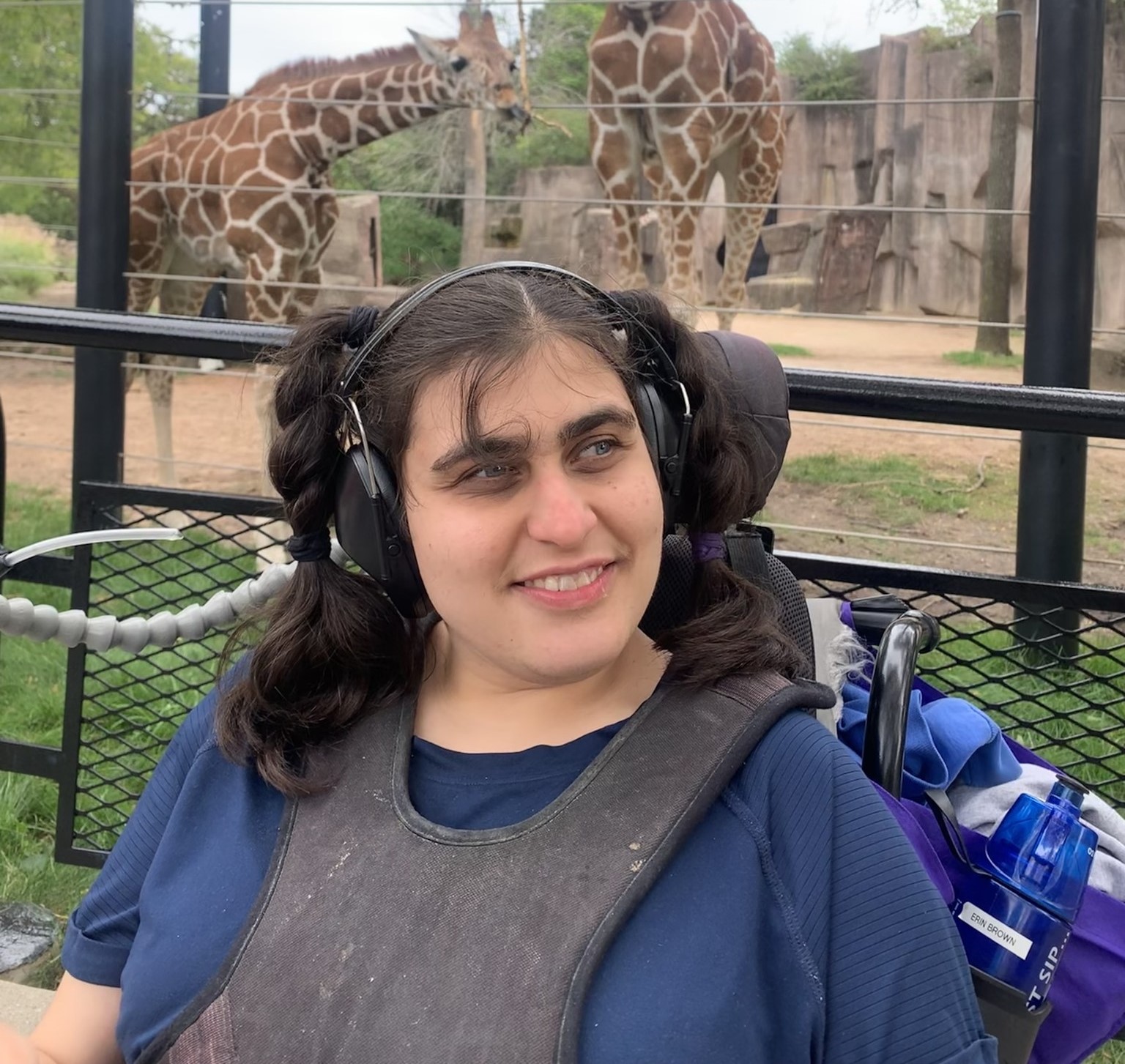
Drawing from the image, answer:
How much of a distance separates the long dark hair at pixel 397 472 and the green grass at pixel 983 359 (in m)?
8.09

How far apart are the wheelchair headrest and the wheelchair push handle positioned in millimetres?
232

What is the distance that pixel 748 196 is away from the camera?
22.6 ft

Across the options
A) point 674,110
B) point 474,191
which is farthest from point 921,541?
point 474,191

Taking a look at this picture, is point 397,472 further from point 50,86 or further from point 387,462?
point 50,86

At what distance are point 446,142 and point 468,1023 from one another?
14.0 metres

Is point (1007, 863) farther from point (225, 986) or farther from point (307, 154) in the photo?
point (307, 154)

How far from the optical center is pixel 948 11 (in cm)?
1127

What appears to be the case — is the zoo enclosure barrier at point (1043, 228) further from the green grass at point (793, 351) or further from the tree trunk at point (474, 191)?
the tree trunk at point (474, 191)

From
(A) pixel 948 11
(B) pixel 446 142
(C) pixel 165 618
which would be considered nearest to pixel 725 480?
(C) pixel 165 618

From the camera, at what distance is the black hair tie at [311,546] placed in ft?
4.19

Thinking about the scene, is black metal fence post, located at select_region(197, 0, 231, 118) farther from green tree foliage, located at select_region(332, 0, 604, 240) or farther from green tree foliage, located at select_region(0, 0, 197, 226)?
green tree foliage, located at select_region(332, 0, 604, 240)

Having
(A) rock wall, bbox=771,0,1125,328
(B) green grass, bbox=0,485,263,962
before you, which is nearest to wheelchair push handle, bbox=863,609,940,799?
(B) green grass, bbox=0,485,263,962

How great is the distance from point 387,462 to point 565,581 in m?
0.22

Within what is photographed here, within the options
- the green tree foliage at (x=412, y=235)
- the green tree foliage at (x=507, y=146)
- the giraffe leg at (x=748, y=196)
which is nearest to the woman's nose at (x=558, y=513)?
the giraffe leg at (x=748, y=196)
